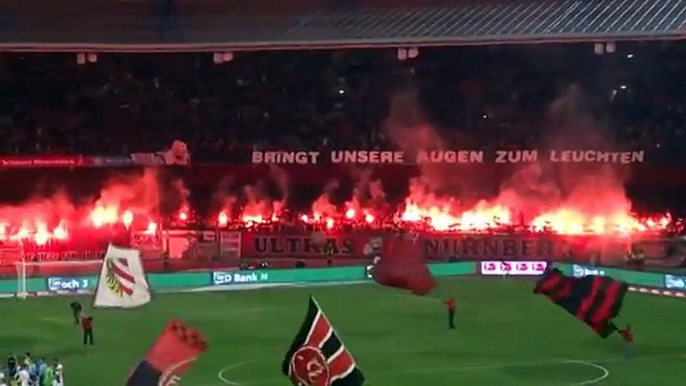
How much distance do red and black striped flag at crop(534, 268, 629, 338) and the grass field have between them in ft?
7.84

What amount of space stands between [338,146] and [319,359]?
48601 millimetres

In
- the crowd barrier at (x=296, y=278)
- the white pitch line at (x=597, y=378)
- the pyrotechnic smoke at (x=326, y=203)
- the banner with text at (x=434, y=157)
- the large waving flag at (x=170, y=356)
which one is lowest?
the white pitch line at (x=597, y=378)

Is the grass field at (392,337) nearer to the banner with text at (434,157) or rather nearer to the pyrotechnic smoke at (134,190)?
the banner with text at (434,157)

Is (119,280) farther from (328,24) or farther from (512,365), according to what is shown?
(328,24)

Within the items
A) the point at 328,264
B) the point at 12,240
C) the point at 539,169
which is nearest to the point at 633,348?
the point at 328,264

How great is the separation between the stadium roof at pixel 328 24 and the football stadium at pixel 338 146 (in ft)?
0.47

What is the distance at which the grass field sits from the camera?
95.4 feet

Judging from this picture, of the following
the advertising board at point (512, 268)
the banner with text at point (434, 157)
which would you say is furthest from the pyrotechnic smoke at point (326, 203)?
the advertising board at point (512, 268)

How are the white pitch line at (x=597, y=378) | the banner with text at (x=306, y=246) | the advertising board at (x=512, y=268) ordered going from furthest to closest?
the banner with text at (x=306, y=246) → the advertising board at (x=512, y=268) → the white pitch line at (x=597, y=378)

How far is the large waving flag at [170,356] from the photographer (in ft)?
33.9

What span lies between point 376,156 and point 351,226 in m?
4.17

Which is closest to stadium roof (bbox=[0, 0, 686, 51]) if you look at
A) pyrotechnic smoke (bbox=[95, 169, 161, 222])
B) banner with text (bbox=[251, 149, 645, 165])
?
banner with text (bbox=[251, 149, 645, 165])

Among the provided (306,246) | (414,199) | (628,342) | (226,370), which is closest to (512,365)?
(628,342)

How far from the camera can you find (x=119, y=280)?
26.7m
